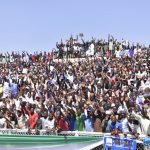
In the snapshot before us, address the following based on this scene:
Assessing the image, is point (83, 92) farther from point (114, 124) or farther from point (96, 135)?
point (96, 135)

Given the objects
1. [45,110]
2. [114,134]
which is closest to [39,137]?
[114,134]

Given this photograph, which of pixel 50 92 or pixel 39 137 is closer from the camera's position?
pixel 39 137

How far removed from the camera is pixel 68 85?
26.6 metres

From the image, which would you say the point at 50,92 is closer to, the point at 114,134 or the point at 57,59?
the point at 114,134

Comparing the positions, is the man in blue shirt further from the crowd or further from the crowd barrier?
the crowd barrier

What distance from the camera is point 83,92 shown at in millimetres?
21781

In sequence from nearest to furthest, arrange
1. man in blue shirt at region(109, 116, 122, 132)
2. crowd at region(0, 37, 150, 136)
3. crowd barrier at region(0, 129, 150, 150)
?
1. crowd barrier at region(0, 129, 150, 150)
2. man in blue shirt at region(109, 116, 122, 132)
3. crowd at region(0, 37, 150, 136)

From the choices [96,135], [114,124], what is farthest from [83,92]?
[96,135]

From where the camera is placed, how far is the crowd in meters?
15.5

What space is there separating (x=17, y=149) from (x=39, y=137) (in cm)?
58

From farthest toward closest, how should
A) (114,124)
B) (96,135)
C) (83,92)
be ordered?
(83,92) → (114,124) → (96,135)

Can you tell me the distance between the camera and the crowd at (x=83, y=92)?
15508mm

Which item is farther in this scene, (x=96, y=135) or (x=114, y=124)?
(x=114, y=124)

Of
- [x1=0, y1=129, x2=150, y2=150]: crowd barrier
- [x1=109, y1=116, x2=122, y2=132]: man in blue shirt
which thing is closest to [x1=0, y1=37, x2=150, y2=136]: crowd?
[x1=109, y1=116, x2=122, y2=132]: man in blue shirt
